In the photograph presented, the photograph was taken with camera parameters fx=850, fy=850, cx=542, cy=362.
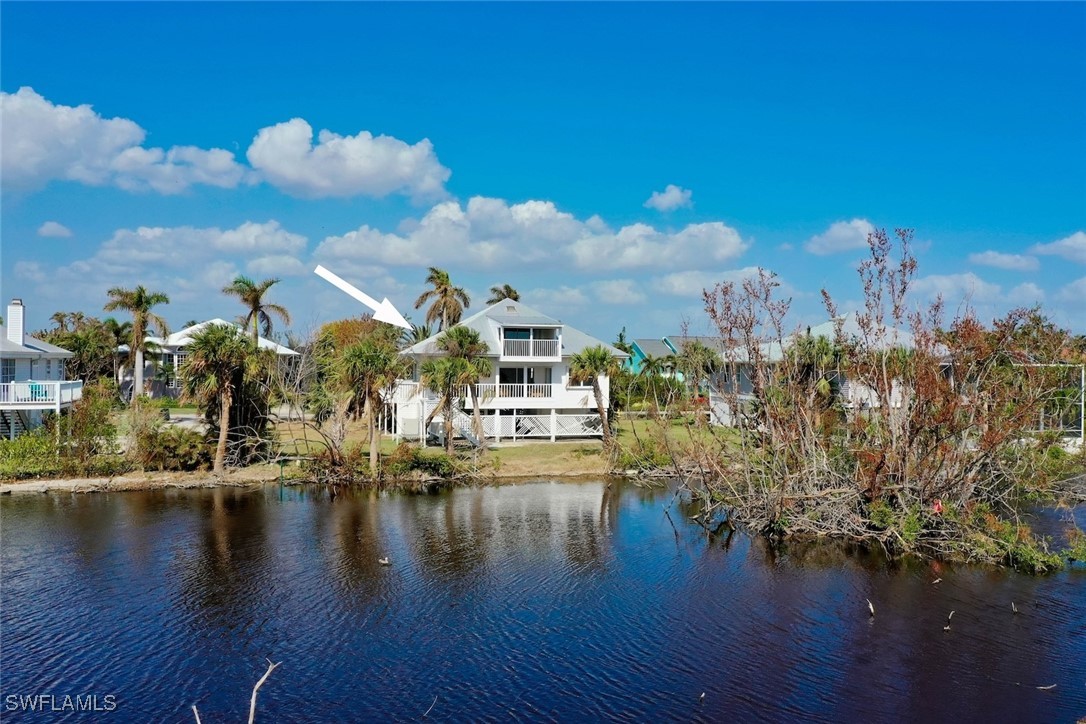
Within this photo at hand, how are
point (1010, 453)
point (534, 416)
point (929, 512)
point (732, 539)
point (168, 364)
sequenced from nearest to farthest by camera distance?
point (929, 512) → point (732, 539) → point (1010, 453) → point (534, 416) → point (168, 364)

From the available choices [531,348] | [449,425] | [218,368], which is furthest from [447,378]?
[218,368]

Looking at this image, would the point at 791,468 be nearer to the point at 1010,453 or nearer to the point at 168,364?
the point at 1010,453

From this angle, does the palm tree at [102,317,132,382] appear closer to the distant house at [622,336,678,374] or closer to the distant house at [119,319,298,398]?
the distant house at [119,319,298,398]

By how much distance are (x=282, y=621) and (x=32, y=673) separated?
4.38 m

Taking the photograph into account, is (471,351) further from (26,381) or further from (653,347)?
(653,347)

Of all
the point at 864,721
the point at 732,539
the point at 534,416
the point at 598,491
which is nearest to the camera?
the point at 864,721

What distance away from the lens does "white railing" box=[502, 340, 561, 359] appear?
134 ft

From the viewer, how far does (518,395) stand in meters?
40.6

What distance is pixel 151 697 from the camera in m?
14.0

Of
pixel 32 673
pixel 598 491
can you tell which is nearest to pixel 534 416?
pixel 598 491

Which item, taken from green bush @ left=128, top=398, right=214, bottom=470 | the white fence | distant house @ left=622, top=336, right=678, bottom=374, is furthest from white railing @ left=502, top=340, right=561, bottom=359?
distant house @ left=622, top=336, right=678, bottom=374

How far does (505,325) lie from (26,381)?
20431 mm

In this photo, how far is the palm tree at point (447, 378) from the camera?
33906 mm

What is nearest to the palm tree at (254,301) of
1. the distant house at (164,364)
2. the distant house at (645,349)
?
the distant house at (164,364)
